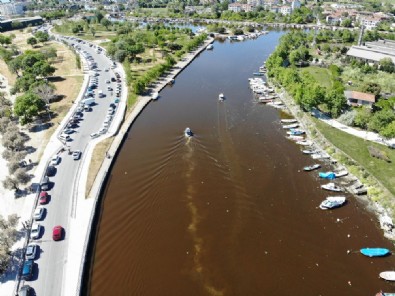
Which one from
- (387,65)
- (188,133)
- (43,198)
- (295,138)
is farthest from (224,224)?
(387,65)

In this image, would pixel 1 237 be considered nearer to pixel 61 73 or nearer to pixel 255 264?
pixel 255 264

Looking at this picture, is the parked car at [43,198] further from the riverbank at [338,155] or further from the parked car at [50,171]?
the riverbank at [338,155]

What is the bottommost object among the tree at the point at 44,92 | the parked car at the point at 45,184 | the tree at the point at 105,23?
the parked car at the point at 45,184

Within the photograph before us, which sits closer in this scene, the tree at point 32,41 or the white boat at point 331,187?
the white boat at point 331,187

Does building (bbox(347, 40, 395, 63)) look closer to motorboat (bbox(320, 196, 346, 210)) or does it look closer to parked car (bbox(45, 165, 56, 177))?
motorboat (bbox(320, 196, 346, 210))

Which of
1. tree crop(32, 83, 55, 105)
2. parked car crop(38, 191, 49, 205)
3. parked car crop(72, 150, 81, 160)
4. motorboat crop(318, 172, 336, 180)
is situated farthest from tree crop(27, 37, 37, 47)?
motorboat crop(318, 172, 336, 180)

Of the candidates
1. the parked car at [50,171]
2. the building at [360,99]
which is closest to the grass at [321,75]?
the building at [360,99]
